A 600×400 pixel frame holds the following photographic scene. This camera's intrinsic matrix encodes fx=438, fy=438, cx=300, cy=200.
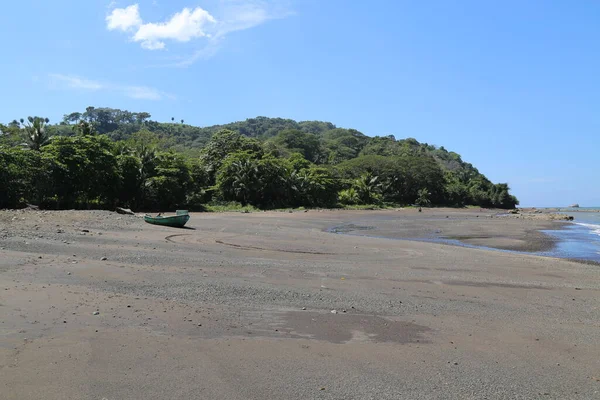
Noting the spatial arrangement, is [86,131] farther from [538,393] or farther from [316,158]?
[316,158]

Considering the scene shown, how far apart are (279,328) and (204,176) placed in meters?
48.9

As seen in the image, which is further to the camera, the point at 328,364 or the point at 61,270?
the point at 61,270

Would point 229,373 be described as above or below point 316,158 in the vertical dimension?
below

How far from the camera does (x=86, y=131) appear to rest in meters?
44.2

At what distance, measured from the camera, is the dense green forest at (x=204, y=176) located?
1325 inches

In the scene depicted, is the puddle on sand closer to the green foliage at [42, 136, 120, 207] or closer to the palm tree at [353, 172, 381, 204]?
the green foliage at [42, 136, 120, 207]

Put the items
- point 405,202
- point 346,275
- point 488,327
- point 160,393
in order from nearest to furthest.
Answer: point 160,393 < point 488,327 < point 346,275 < point 405,202

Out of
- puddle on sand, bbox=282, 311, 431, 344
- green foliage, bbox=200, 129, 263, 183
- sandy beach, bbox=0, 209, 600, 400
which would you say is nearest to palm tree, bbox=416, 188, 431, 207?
green foliage, bbox=200, 129, 263, 183

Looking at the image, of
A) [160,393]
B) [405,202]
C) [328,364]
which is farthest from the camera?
[405,202]

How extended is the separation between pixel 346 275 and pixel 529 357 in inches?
235

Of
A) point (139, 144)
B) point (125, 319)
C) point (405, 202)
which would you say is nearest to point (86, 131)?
point (139, 144)

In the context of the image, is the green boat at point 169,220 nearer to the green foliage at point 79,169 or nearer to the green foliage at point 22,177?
the green foliage at point 22,177

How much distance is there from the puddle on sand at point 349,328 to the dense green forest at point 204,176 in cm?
2922

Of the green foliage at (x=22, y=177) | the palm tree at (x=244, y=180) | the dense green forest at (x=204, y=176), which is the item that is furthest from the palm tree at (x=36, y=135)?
the palm tree at (x=244, y=180)
